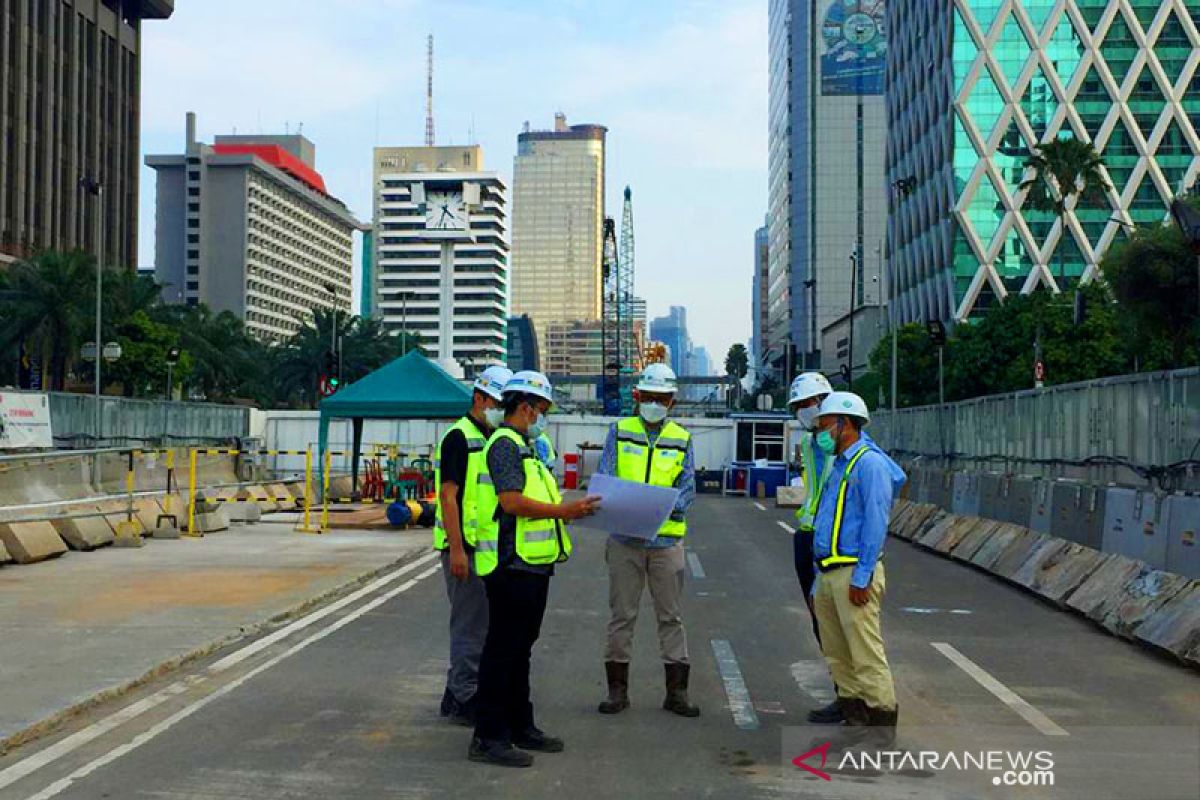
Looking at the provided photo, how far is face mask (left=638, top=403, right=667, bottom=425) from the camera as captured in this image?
8367 mm

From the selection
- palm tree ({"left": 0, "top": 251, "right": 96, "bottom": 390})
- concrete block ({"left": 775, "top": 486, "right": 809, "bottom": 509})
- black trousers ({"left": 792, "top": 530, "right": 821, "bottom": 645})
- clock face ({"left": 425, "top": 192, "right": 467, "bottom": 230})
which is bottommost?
concrete block ({"left": 775, "top": 486, "right": 809, "bottom": 509})

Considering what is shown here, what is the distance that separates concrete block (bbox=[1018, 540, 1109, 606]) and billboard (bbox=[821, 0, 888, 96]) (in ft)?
587

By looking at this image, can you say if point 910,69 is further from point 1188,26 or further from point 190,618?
point 190,618

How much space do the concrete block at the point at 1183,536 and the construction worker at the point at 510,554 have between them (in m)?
7.71

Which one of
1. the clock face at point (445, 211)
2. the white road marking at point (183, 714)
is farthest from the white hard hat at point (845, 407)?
the clock face at point (445, 211)

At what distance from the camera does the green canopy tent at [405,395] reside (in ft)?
87.2

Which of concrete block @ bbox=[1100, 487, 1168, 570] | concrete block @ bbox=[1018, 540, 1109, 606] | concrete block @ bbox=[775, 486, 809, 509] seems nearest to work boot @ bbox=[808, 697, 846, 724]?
concrete block @ bbox=[1100, 487, 1168, 570]

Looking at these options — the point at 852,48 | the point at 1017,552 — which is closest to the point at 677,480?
the point at 1017,552

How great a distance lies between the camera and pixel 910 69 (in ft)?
389

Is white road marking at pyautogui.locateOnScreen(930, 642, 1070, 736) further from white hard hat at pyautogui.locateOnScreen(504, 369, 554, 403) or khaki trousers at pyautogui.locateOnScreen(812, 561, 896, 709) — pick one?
white hard hat at pyautogui.locateOnScreen(504, 369, 554, 403)

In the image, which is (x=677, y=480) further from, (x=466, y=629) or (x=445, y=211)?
(x=445, y=211)

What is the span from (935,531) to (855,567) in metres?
16.3

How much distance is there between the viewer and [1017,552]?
17844 millimetres

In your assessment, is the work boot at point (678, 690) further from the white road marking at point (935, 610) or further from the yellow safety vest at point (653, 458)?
the white road marking at point (935, 610)
